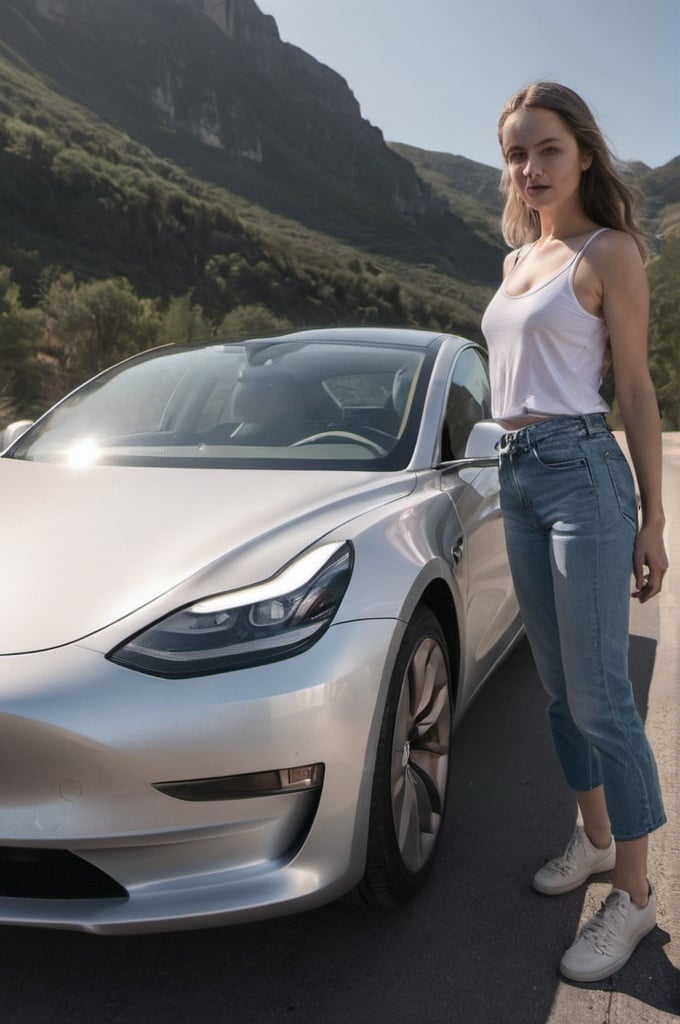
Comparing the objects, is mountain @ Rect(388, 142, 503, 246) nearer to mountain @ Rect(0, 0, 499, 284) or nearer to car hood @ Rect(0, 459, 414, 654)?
mountain @ Rect(0, 0, 499, 284)

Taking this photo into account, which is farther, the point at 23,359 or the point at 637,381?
the point at 23,359

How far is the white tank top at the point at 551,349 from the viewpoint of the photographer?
2.08 m

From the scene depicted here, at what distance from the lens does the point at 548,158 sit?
218cm

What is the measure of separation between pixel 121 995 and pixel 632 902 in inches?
46.7

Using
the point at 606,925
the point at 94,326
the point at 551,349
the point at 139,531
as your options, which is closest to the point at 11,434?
the point at 139,531

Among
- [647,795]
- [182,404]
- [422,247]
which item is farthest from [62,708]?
[422,247]

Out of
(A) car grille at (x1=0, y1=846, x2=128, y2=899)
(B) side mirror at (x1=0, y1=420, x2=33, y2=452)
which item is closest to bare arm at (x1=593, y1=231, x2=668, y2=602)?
(A) car grille at (x1=0, y1=846, x2=128, y2=899)

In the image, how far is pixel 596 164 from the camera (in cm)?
221

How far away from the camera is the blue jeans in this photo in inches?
83.8

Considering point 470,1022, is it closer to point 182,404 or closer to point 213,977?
point 213,977

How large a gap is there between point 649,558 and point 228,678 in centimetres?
98

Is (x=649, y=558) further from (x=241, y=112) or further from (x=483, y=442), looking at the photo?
(x=241, y=112)

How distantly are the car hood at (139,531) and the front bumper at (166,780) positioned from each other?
169mm

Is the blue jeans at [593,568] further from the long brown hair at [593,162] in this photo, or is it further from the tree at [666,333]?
the tree at [666,333]
